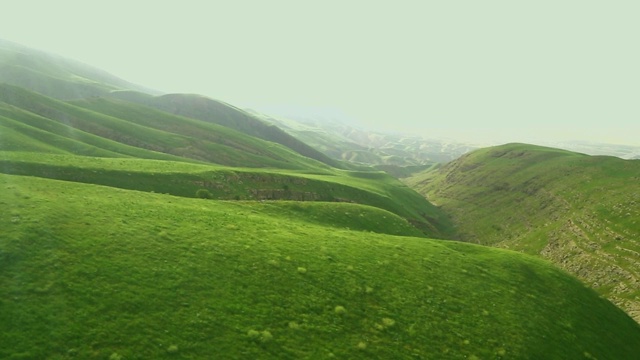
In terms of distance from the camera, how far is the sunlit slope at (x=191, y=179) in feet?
212

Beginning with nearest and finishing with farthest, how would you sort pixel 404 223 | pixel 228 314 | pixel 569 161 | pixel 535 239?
pixel 228 314 → pixel 404 223 → pixel 535 239 → pixel 569 161

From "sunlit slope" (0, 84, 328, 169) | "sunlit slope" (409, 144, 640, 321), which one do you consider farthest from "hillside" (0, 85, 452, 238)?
"sunlit slope" (409, 144, 640, 321)

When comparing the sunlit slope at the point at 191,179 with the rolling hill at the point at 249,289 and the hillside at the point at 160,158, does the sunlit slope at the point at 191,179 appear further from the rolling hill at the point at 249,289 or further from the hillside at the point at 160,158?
the rolling hill at the point at 249,289

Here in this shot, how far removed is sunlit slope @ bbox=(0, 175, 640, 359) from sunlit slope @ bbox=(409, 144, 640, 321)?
2709 cm

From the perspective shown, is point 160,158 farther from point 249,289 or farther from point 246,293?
point 246,293

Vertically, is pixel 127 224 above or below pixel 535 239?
above

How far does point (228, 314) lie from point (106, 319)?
8402 mm

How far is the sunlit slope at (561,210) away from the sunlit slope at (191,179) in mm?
20029

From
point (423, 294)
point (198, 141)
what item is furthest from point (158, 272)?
point (198, 141)

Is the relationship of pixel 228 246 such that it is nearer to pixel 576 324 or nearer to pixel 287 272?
pixel 287 272

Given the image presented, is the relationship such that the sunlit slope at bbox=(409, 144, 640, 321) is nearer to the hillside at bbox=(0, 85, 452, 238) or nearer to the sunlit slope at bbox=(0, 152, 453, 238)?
the hillside at bbox=(0, 85, 452, 238)

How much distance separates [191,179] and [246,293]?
51243 millimetres

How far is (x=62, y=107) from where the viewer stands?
14312 cm

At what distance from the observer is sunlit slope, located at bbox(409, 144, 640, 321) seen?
232ft
